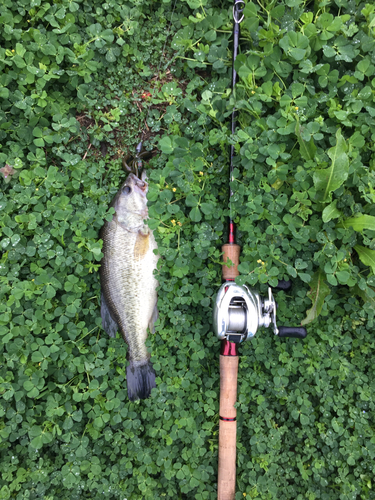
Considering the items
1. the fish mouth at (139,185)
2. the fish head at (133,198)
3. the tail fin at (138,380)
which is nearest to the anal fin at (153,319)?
the tail fin at (138,380)

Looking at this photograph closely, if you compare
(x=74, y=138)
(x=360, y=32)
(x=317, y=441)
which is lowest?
(x=317, y=441)

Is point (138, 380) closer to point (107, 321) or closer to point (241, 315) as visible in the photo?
point (107, 321)

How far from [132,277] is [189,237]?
0.58 meters

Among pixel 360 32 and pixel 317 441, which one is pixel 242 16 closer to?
pixel 360 32

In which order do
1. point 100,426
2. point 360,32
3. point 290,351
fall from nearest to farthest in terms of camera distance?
point 360,32 < point 100,426 < point 290,351

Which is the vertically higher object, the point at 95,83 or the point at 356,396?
the point at 95,83

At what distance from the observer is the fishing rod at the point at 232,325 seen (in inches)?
90.0

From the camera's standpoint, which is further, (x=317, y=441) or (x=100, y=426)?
(x=317, y=441)

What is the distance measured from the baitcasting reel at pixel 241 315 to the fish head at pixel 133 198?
3.15 ft

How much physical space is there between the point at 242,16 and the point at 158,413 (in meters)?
3.25

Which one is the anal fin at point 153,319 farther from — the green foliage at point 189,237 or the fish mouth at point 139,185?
the fish mouth at point 139,185

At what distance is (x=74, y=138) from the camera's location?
8.76 feet

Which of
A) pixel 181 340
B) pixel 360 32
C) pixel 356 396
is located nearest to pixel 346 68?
pixel 360 32

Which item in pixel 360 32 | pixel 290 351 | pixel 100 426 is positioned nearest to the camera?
pixel 360 32
